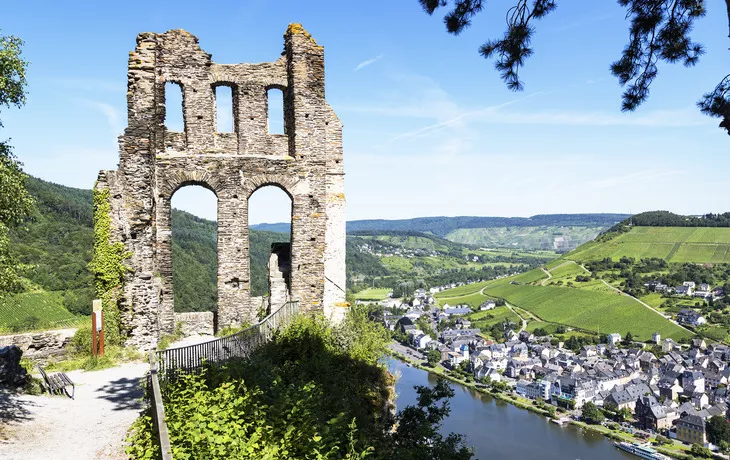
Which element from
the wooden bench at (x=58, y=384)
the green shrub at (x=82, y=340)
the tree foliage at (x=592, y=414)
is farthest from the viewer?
the tree foliage at (x=592, y=414)

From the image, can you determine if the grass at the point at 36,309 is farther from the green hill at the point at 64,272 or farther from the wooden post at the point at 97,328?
the wooden post at the point at 97,328

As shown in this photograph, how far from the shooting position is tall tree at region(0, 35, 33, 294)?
9.44 m

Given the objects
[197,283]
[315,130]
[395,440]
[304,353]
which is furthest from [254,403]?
[197,283]

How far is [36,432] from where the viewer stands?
→ 8133 mm

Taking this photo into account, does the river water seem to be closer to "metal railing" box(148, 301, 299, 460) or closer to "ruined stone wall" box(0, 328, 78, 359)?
"ruined stone wall" box(0, 328, 78, 359)

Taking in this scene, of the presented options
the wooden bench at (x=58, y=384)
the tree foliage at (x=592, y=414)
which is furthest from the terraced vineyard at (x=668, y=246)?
the wooden bench at (x=58, y=384)

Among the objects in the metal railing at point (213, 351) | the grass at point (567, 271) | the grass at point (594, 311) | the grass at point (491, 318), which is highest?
the metal railing at point (213, 351)

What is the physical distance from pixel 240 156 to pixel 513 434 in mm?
57685

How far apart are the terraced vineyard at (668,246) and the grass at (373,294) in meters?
63.7

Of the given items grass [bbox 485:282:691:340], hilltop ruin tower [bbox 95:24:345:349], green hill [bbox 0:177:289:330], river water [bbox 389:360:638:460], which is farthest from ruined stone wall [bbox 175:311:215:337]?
grass [bbox 485:282:691:340]

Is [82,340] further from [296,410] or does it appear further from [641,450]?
[641,450]

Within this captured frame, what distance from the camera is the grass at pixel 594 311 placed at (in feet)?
346

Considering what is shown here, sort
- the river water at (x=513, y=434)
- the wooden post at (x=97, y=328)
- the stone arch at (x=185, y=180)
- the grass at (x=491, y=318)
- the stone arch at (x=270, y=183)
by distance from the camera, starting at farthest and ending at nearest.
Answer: the grass at (x=491, y=318), the river water at (x=513, y=434), the stone arch at (x=270, y=183), the stone arch at (x=185, y=180), the wooden post at (x=97, y=328)

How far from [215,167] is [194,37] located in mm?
3950
